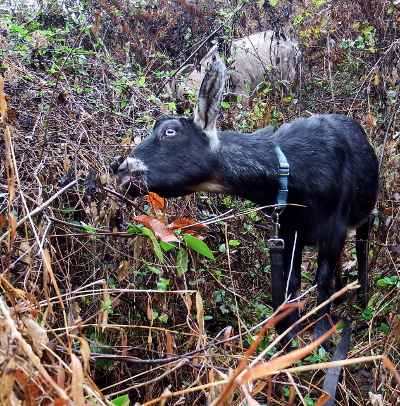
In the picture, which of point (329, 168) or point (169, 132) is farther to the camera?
point (329, 168)

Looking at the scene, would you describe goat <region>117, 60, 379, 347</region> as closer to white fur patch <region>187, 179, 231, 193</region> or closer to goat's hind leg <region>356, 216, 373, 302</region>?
white fur patch <region>187, 179, 231, 193</region>

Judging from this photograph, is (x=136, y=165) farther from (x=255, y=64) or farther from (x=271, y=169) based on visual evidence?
(x=255, y=64)

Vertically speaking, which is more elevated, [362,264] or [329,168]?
[329,168]

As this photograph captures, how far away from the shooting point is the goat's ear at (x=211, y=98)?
3.24 metres

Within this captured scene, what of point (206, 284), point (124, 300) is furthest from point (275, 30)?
point (124, 300)

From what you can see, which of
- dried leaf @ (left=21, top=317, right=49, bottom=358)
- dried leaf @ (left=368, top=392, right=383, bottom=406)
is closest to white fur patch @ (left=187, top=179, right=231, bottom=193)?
dried leaf @ (left=368, top=392, right=383, bottom=406)

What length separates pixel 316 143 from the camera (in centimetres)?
388

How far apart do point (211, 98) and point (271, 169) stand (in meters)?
0.69

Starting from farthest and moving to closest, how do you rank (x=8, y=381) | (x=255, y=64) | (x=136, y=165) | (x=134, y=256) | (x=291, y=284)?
(x=255, y=64)
(x=291, y=284)
(x=136, y=165)
(x=134, y=256)
(x=8, y=381)

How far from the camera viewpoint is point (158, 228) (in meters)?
2.33

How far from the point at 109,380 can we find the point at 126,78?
10.8 feet

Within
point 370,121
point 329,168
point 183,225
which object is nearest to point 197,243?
point 183,225

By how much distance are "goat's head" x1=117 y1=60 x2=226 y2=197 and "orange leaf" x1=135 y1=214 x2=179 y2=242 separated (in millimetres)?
972

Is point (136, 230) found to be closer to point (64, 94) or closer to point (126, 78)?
point (64, 94)
